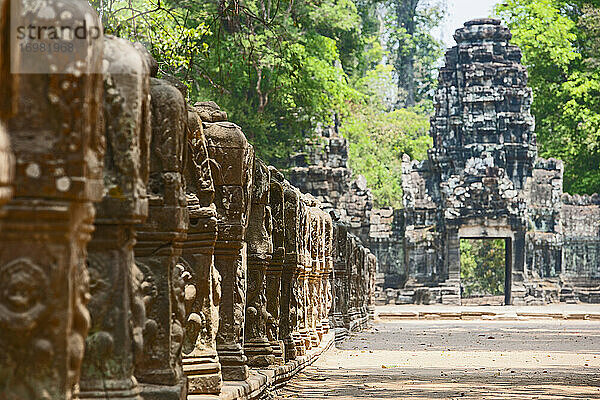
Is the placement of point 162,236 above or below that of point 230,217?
below

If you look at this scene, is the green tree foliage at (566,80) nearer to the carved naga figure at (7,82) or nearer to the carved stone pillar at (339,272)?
the carved stone pillar at (339,272)

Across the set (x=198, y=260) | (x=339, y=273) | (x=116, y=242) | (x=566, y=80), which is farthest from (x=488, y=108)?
(x=116, y=242)

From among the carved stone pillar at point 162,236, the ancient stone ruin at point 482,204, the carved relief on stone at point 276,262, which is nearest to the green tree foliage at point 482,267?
the ancient stone ruin at point 482,204

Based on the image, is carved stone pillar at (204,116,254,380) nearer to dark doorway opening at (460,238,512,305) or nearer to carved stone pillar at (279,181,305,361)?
carved stone pillar at (279,181,305,361)

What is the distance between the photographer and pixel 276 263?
1148cm

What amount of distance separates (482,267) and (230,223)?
2069 inches

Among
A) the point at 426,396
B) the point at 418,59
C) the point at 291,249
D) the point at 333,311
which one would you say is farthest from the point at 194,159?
the point at 418,59

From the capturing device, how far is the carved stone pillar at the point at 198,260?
691cm


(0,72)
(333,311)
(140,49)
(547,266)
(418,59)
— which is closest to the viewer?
(0,72)

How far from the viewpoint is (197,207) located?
6934 millimetres

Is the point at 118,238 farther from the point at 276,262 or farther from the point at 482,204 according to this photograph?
the point at 482,204

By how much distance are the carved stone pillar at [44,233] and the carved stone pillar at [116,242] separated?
0.98 m

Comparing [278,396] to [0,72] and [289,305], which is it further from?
[0,72]

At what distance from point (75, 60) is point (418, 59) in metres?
76.6
